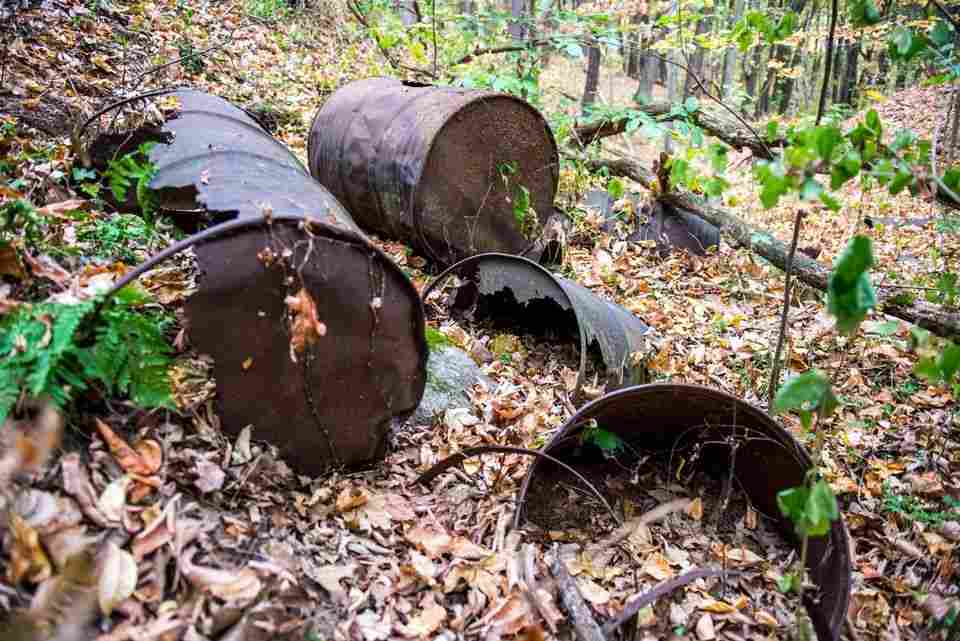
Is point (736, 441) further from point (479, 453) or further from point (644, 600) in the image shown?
point (479, 453)

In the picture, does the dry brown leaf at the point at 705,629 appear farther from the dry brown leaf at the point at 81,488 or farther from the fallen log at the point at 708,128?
the fallen log at the point at 708,128

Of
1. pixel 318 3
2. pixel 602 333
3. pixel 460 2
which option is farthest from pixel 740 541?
pixel 460 2

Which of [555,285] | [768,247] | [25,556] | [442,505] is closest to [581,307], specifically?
[555,285]

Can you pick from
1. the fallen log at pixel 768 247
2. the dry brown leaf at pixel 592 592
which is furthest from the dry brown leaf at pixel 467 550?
the fallen log at pixel 768 247

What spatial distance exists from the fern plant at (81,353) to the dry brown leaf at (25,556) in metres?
0.30

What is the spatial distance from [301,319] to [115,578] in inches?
35.7

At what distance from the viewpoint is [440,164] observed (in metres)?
4.45

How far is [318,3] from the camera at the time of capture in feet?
34.9

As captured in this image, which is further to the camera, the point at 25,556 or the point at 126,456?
the point at 126,456

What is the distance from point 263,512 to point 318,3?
1056 cm

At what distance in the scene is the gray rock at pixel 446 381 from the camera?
10.8 feet

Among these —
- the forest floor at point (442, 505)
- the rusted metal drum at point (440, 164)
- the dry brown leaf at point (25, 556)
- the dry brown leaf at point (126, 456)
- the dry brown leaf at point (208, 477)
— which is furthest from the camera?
the rusted metal drum at point (440, 164)

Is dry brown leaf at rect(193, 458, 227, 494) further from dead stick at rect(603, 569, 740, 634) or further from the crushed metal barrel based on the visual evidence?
dead stick at rect(603, 569, 740, 634)

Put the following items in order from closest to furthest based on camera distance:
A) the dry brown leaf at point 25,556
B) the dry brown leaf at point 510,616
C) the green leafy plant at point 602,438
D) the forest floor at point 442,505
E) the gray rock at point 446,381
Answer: the dry brown leaf at point 25,556 < the forest floor at point 442,505 < the dry brown leaf at point 510,616 < the green leafy plant at point 602,438 < the gray rock at point 446,381
